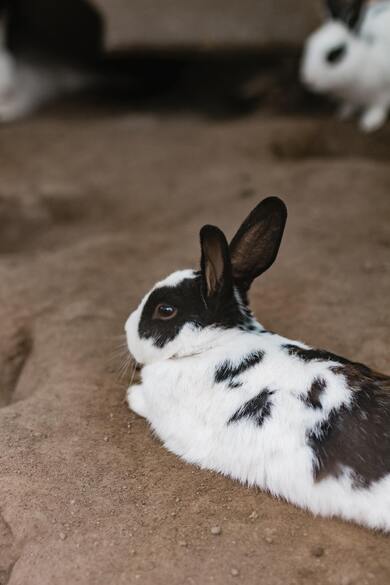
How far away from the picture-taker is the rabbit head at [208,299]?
10.2 ft

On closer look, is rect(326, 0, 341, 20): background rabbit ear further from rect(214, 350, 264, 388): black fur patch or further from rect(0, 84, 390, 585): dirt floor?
rect(214, 350, 264, 388): black fur patch

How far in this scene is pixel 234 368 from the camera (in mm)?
3006

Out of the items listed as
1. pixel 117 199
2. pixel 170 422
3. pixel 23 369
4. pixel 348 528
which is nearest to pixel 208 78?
pixel 117 199

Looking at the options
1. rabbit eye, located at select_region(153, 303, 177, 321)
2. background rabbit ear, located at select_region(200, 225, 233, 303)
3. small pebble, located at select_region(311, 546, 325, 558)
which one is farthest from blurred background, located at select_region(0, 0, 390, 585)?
background rabbit ear, located at select_region(200, 225, 233, 303)

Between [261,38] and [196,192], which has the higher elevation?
[261,38]

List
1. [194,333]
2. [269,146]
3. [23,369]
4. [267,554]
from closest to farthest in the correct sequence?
[267,554], [194,333], [23,369], [269,146]

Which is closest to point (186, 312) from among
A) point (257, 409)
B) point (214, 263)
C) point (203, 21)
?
point (214, 263)

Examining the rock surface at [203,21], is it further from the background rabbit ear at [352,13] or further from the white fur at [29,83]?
the white fur at [29,83]

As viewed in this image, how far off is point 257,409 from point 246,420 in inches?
2.3

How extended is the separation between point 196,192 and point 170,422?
9.50 ft

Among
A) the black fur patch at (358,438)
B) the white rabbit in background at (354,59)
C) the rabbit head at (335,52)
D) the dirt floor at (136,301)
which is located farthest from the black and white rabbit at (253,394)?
the rabbit head at (335,52)

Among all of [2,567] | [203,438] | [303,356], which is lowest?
[2,567]

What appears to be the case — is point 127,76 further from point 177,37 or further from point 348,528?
point 348,528

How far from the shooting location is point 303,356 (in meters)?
2.95
